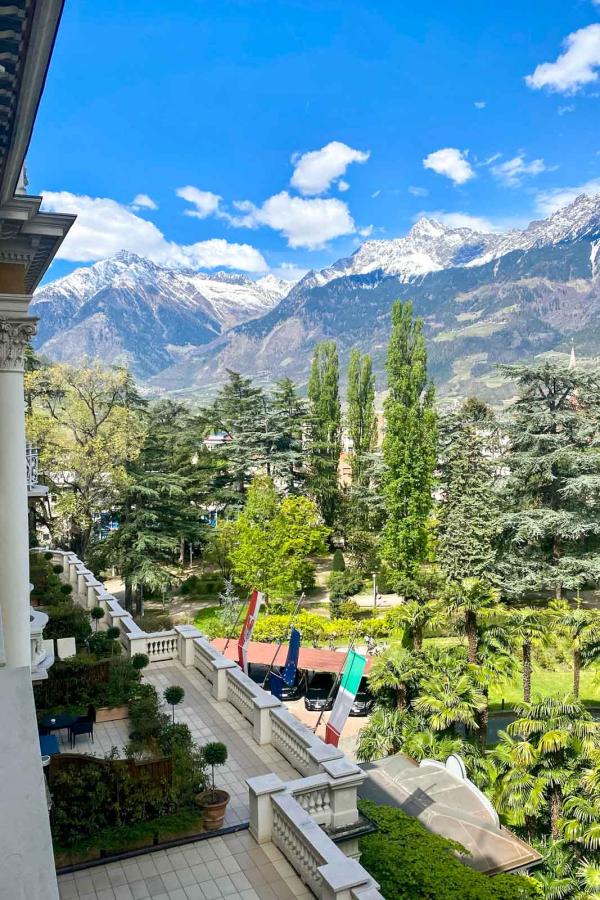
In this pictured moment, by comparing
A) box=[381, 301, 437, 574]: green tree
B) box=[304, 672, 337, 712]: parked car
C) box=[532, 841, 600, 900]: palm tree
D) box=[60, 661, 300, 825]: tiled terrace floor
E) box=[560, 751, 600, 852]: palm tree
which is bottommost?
box=[304, 672, 337, 712]: parked car

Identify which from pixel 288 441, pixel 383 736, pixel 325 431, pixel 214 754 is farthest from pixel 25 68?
pixel 325 431

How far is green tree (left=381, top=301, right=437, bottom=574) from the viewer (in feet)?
123

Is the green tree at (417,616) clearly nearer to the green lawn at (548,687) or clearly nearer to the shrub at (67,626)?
the green lawn at (548,687)

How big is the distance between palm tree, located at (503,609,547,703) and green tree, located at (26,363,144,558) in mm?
21080

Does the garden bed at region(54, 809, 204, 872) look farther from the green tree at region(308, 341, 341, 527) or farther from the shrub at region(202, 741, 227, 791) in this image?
the green tree at region(308, 341, 341, 527)

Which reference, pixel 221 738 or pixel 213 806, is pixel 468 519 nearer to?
pixel 221 738

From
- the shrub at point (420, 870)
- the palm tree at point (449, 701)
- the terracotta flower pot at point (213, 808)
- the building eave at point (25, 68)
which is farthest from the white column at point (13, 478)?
the palm tree at point (449, 701)

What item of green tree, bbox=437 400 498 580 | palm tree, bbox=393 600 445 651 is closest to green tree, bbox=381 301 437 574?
green tree, bbox=437 400 498 580

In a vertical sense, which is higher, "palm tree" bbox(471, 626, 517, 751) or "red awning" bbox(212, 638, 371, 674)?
"palm tree" bbox(471, 626, 517, 751)

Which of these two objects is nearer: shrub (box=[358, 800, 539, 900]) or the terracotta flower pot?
the terracotta flower pot

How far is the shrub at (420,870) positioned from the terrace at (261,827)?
2.35ft

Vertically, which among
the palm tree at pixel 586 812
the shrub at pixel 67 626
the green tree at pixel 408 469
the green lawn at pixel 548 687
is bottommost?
the green lawn at pixel 548 687

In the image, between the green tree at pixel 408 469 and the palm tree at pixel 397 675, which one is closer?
the palm tree at pixel 397 675

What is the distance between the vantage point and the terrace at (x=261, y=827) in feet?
29.0
